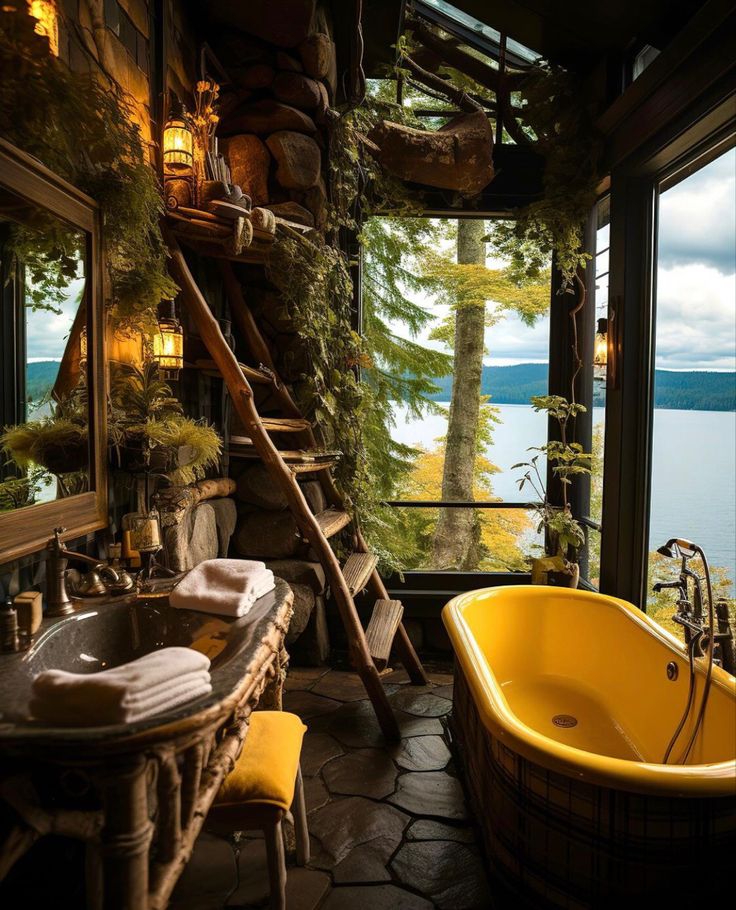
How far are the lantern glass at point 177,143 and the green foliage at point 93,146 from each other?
261mm

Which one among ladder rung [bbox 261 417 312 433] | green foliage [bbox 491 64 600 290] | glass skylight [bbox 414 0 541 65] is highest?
glass skylight [bbox 414 0 541 65]

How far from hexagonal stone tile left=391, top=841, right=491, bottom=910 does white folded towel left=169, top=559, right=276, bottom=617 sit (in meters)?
1.05

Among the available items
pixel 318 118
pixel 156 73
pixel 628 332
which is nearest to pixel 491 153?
pixel 318 118

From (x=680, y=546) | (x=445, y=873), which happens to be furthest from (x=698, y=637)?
(x=445, y=873)

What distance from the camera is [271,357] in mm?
3211

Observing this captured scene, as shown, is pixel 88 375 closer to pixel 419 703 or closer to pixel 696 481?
pixel 419 703

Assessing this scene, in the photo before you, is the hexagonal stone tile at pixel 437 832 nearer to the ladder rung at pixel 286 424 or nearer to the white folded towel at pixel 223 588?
the white folded towel at pixel 223 588

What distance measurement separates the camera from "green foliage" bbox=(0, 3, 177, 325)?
133cm

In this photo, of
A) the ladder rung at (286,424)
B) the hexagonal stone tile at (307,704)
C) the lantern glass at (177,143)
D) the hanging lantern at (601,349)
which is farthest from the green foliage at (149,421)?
the hanging lantern at (601,349)

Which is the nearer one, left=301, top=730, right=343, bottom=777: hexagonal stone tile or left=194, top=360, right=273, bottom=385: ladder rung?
left=301, top=730, right=343, bottom=777: hexagonal stone tile

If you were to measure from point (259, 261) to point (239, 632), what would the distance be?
1912 mm

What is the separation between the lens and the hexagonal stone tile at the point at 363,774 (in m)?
2.32

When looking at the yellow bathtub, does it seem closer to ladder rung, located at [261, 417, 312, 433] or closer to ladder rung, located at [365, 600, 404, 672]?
ladder rung, located at [365, 600, 404, 672]

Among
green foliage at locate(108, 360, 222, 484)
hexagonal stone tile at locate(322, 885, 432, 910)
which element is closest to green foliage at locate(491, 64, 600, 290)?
green foliage at locate(108, 360, 222, 484)
